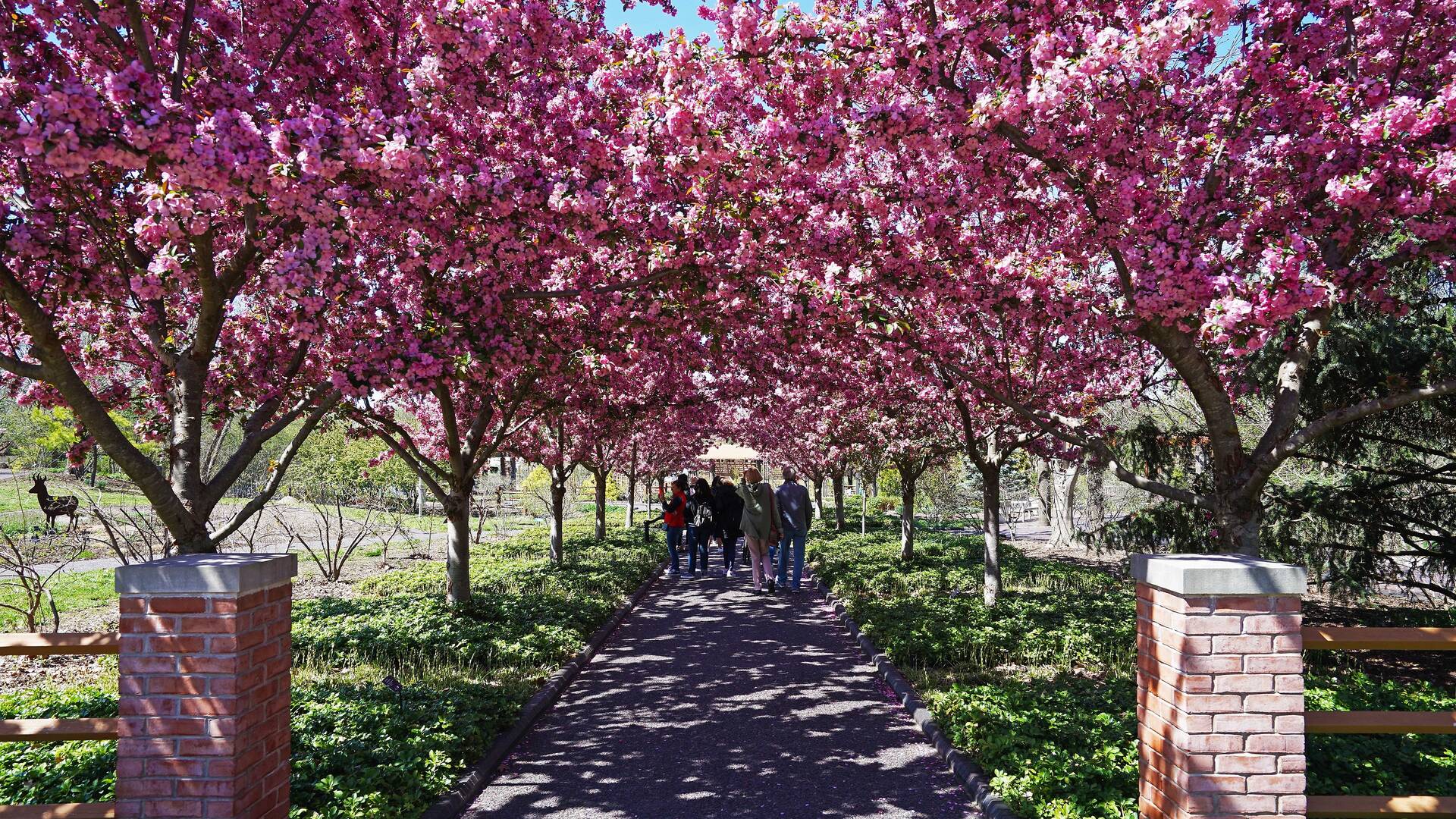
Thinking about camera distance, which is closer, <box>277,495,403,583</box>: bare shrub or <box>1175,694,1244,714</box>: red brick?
<box>1175,694,1244,714</box>: red brick

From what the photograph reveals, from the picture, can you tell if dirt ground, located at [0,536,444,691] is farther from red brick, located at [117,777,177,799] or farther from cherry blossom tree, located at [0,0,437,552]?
red brick, located at [117,777,177,799]

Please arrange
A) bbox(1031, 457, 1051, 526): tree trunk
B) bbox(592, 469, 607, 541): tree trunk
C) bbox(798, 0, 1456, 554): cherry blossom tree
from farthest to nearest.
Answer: bbox(1031, 457, 1051, 526): tree trunk
bbox(592, 469, 607, 541): tree trunk
bbox(798, 0, 1456, 554): cherry blossom tree

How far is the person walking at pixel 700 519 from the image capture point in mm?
15308

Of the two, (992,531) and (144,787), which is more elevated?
(992,531)

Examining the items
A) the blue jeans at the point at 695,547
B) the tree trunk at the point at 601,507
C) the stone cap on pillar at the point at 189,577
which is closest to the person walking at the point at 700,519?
the blue jeans at the point at 695,547

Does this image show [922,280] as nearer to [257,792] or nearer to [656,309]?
[656,309]

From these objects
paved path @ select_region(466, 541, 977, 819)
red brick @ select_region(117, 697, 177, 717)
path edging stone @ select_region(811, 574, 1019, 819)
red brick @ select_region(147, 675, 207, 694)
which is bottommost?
paved path @ select_region(466, 541, 977, 819)

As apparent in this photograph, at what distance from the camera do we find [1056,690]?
6.45 meters

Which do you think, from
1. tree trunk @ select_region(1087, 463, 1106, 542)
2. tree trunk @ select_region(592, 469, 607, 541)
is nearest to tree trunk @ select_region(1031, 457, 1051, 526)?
tree trunk @ select_region(1087, 463, 1106, 542)

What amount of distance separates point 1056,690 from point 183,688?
6.04 metres

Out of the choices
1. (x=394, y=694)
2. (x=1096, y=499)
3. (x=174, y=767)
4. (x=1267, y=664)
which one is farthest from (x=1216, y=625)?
(x=1096, y=499)

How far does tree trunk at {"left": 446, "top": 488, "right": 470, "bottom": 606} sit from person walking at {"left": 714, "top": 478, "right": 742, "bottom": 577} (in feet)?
21.0

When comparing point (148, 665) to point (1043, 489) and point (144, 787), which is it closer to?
point (144, 787)

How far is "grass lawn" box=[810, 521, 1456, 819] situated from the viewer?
4340 mm
